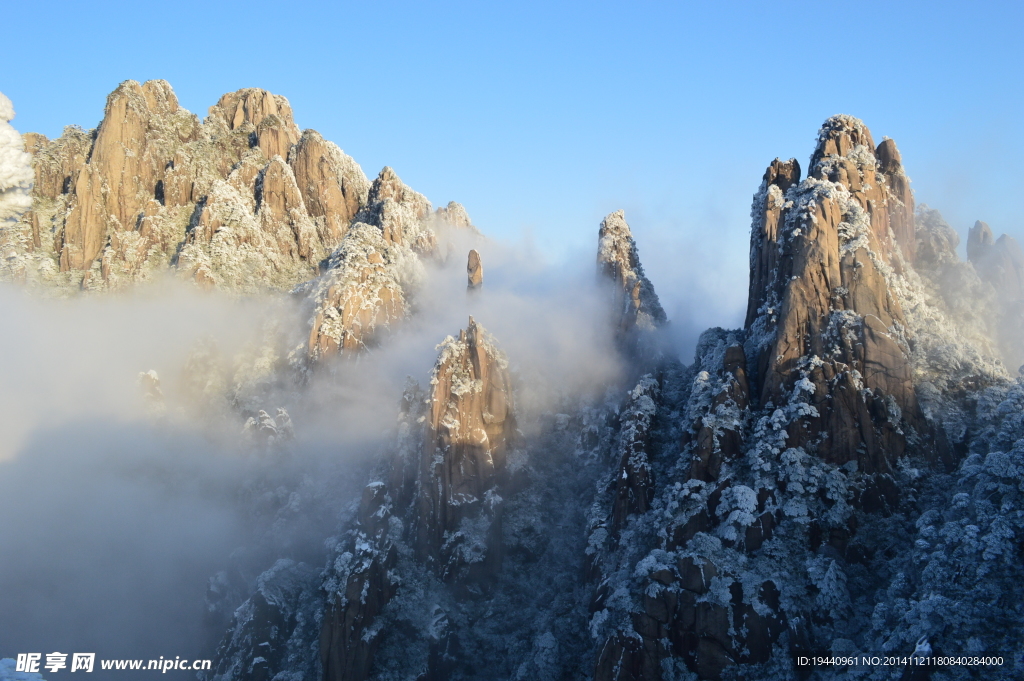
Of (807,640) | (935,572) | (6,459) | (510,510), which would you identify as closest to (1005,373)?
(935,572)

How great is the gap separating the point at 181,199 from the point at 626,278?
72.7 meters

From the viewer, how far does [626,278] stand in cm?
11106

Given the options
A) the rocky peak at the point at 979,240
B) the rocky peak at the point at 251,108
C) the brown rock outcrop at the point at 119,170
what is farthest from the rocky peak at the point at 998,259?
the brown rock outcrop at the point at 119,170

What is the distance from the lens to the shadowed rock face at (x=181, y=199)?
124 metres

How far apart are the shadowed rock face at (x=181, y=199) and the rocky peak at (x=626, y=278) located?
156ft

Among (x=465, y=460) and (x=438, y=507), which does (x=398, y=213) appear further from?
(x=438, y=507)

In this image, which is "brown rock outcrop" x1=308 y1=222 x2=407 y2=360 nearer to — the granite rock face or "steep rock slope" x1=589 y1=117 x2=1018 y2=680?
"steep rock slope" x1=589 y1=117 x2=1018 y2=680

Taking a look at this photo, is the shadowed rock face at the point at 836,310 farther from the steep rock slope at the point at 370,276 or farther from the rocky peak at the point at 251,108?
the rocky peak at the point at 251,108

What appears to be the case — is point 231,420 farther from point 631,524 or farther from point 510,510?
point 631,524

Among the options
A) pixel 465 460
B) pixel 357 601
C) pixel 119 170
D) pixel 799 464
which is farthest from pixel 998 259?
pixel 119 170

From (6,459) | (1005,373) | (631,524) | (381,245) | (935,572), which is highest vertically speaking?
(381,245)

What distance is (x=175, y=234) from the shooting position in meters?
127

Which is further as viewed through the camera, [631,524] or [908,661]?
[631,524]

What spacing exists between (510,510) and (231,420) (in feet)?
139
